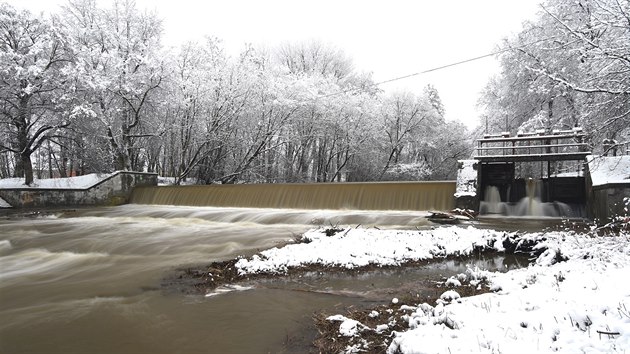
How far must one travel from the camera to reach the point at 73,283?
6305 mm

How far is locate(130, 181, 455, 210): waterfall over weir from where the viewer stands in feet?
50.6

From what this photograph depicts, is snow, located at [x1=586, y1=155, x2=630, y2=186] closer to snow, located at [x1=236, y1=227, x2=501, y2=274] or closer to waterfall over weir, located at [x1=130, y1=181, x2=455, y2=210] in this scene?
waterfall over weir, located at [x1=130, y1=181, x2=455, y2=210]

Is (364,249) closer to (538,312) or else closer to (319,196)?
(538,312)

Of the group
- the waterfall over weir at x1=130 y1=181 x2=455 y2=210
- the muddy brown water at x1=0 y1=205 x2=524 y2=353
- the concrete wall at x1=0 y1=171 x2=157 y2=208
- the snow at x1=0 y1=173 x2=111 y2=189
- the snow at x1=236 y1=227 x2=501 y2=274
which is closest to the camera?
the muddy brown water at x1=0 y1=205 x2=524 y2=353

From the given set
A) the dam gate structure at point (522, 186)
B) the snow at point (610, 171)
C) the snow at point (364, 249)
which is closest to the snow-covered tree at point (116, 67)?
the snow at point (364, 249)

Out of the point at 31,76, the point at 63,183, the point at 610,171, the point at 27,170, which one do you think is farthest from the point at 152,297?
the point at 27,170

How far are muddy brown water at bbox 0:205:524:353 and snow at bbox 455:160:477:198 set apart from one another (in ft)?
23.1

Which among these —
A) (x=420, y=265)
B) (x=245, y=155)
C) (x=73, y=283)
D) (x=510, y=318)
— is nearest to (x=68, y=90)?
(x=245, y=155)

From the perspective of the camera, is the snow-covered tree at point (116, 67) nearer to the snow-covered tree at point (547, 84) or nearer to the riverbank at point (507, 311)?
the riverbank at point (507, 311)

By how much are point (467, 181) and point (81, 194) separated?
63.5 feet

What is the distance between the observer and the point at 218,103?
26500mm

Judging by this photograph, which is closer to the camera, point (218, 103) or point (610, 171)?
point (610, 171)

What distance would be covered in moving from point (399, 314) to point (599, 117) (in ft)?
40.5

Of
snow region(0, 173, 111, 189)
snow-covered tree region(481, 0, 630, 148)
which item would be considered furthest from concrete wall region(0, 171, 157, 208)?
snow-covered tree region(481, 0, 630, 148)
